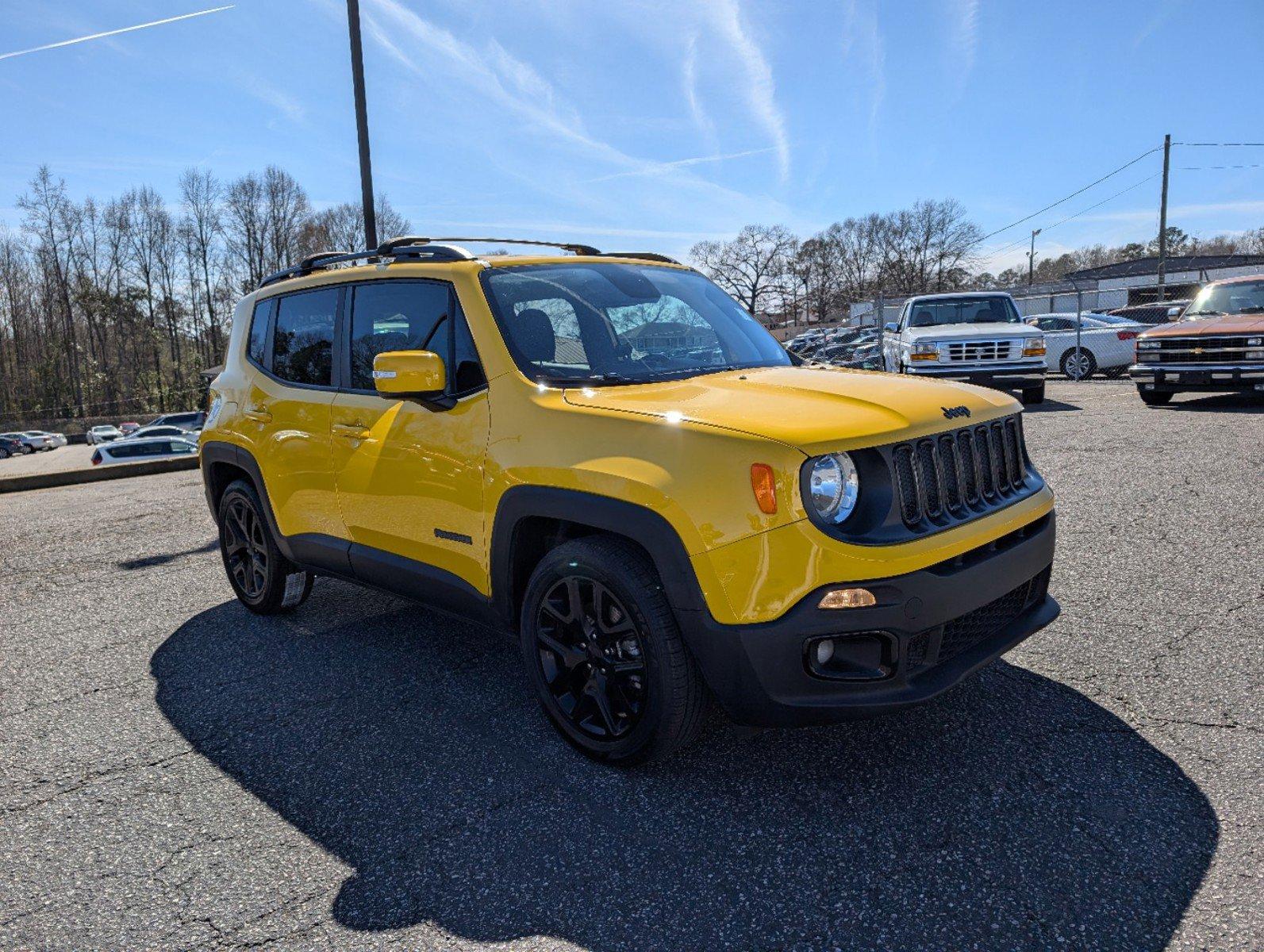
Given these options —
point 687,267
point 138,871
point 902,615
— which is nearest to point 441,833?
point 138,871

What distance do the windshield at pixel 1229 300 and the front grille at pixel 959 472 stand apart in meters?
11.4

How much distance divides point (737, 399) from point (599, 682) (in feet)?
3.55

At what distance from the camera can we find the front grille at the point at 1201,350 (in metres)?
11.2

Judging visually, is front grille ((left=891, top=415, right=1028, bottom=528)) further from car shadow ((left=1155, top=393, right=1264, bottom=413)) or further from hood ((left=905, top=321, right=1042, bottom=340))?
car shadow ((left=1155, top=393, right=1264, bottom=413))

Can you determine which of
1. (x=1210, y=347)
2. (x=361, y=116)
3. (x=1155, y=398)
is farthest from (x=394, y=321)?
(x=1155, y=398)

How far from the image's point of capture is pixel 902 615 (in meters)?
2.43

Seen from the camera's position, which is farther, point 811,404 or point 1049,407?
point 1049,407

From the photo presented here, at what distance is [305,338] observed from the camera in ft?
14.2

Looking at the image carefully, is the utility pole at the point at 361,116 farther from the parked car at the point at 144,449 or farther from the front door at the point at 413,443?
the parked car at the point at 144,449

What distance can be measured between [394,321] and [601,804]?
7.35ft

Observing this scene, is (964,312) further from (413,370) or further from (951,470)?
(413,370)

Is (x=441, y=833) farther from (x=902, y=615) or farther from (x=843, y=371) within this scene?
(x=843, y=371)

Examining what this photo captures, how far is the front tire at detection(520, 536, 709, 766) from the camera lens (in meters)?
2.68

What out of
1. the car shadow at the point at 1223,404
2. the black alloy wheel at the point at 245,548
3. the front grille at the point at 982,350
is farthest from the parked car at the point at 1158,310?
the black alloy wheel at the point at 245,548
